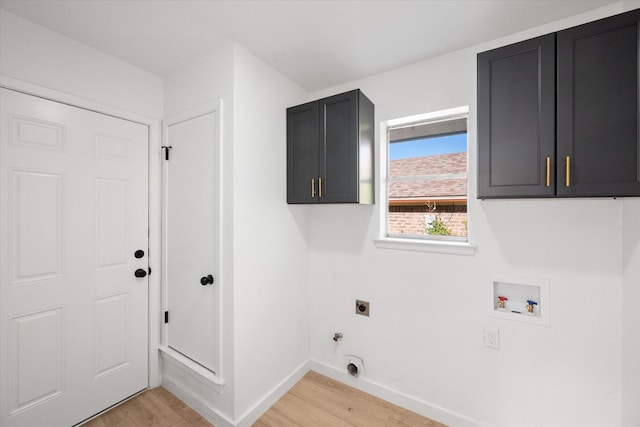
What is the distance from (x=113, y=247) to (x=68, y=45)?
4.43ft

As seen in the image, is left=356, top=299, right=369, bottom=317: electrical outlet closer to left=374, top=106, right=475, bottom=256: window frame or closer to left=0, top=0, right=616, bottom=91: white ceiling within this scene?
left=374, top=106, right=475, bottom=256: window frame

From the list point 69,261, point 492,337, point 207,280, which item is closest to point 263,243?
point 207,280

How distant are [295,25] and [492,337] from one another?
230cm

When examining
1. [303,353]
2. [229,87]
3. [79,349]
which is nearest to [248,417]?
[303,353]

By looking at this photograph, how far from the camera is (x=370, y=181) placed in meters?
2.03

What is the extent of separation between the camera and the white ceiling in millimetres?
1425

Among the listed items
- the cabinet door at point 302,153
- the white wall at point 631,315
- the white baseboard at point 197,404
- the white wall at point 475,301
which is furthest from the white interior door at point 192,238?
the white wall at point 631,315

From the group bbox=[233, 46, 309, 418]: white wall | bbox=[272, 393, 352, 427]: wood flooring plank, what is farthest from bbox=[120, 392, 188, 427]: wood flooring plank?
bbox=[272, 393, 352, 427]: wood flooring plank

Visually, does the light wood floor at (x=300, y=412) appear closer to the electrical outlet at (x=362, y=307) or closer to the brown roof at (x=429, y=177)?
the electrical outlet at (x=362, y=307)

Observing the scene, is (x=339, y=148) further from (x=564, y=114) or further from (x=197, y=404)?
(x=197, y=404)

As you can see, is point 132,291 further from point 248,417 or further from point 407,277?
point 407,277

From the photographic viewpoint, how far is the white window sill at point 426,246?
1.77 m

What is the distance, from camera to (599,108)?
1189 millimetres

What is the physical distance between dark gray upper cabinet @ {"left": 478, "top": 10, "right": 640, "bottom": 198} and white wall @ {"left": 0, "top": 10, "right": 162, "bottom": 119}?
2.36m
